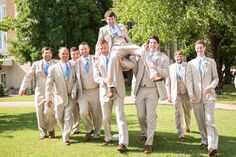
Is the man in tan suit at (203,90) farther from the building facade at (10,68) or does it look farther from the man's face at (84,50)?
the building facade at (10,68)

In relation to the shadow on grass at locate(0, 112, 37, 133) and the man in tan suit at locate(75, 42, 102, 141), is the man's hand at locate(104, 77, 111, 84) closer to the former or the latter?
the man in tan suit at locate(75, 42, 102, 141)

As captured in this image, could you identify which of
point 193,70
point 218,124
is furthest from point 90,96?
point 218,124

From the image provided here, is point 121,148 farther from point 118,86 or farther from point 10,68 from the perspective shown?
point 10,68

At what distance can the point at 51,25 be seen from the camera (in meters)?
32.1

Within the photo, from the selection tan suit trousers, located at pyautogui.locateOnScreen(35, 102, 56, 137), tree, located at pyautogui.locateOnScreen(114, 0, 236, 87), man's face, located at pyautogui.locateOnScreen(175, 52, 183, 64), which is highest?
tree, located at pyautogui.locateOnScreen(114, 0, 236, 87)

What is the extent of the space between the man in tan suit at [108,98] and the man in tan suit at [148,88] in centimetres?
31

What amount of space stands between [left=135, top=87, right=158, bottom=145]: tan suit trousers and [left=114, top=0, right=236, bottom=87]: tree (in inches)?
501

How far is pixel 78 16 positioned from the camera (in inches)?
1282

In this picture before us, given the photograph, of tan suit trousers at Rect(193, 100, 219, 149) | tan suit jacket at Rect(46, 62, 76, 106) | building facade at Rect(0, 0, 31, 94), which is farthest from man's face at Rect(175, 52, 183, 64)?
building facade at Rect(0, 0, 31, 94)

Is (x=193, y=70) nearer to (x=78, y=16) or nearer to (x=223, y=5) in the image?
(x=223, y=5)

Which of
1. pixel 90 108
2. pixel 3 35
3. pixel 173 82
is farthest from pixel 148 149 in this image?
pixel 3 35

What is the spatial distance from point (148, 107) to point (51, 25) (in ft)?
79.1

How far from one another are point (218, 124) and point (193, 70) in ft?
14.4

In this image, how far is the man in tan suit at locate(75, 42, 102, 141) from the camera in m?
10.3
